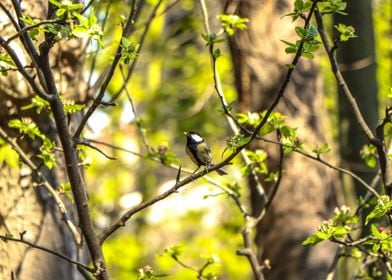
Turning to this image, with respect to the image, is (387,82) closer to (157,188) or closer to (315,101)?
(315,101)

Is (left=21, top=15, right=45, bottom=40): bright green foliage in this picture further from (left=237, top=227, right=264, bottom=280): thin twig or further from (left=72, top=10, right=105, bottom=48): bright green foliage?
(left=237, top=227, right=264, bottom=280): thin twig

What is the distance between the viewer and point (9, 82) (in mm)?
2986

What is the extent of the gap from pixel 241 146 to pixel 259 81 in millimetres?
2410

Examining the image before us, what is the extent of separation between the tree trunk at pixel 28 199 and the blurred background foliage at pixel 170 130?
289 millimetres

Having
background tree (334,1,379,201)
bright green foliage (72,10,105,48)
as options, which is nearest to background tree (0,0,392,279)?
bright green foliage (72,10,105,48)

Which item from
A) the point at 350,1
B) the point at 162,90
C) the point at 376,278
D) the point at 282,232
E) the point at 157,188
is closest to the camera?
the point at 376,278

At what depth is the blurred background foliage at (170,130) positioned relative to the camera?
6.42 metres

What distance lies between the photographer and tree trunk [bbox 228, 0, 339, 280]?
4.21 m

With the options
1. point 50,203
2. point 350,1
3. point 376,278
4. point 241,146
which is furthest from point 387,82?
point 241,146

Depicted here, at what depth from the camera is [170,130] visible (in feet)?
35.3

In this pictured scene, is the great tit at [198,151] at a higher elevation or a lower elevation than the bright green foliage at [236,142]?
higher

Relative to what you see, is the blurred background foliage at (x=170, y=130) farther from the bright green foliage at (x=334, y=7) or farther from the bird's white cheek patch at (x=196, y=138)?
the bright green foliage at (x=334, y=7)

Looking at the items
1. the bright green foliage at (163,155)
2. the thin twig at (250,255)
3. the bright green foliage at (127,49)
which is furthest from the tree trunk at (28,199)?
the bright green foliage at (127,49)

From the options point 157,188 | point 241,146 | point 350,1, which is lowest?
point 241,146
